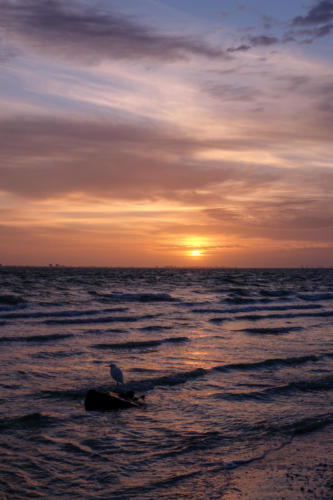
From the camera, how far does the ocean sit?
20.0 feet

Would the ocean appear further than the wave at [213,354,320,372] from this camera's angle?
No

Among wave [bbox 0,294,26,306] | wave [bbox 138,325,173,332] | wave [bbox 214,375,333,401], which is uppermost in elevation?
wave [bbox 0,294,26,306]

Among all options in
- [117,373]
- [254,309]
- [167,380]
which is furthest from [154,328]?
[254,309]

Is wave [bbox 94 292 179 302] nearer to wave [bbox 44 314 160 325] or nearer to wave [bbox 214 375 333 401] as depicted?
wave [bbox 44 314 160 325]

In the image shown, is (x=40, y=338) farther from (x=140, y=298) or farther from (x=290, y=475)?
(x=140, y=298)

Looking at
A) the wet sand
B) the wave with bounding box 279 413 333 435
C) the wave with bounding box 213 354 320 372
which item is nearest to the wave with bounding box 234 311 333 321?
the wave with bounding box 213 354 320 372

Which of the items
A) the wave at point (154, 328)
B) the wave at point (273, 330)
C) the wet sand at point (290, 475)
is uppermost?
the wet sand at point (290, 475)

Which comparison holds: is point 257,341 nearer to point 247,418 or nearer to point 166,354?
point 166,354

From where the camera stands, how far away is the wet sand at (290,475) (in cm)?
551

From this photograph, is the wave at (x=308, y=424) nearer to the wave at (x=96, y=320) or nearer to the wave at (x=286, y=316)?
the wave at (x=96, y=320)

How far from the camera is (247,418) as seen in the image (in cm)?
849

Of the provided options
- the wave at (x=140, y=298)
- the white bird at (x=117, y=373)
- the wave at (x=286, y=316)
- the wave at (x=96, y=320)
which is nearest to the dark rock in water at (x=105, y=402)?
the white bird at (x=117, y=373)

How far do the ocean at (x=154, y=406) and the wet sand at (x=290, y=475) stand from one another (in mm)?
174

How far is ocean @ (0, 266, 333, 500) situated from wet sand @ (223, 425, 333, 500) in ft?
0.57
